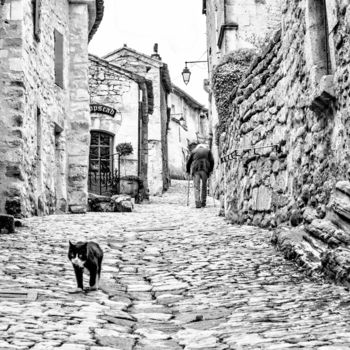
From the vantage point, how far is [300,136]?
700 centimetres

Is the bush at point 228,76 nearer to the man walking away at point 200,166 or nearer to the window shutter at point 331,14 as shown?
the man walking away at point 200,166

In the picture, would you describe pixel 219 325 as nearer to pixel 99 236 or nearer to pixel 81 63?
pixel 99 236

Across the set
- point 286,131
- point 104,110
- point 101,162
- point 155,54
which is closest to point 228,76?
point 286,131

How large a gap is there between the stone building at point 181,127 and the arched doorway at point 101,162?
14090 millimetres

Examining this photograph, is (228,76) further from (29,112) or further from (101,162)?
(101,162)

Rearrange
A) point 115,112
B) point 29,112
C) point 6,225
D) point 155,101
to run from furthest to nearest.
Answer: point 155,101 → point 115,112 → point 29,112 → point 6,225

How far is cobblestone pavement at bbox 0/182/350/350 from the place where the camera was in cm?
348

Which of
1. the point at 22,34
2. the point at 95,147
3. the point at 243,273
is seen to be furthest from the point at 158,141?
the point at 243,273

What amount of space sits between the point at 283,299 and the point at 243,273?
46.5 inches

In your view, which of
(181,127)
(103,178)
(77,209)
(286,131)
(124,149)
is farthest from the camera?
(181,127)

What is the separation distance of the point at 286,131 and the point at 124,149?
52.7ft

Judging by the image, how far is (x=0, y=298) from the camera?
450 centimetres

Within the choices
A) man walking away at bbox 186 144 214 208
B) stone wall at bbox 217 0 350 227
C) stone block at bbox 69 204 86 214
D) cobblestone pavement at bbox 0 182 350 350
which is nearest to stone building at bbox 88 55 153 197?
stone block at bbox 69 204 86 214

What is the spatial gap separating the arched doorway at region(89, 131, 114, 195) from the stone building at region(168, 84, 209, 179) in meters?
Result: 14.1
